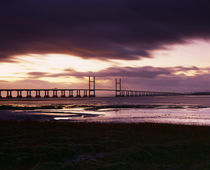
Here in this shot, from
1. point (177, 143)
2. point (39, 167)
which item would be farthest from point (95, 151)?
point (177, 143)

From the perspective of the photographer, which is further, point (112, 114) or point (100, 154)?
point (112, 114)

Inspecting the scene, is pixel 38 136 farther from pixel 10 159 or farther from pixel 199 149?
pixel 199 149

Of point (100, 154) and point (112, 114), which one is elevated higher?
point (100, 154)

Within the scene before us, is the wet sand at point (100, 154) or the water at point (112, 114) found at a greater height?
the wet sand at point (100, 154)

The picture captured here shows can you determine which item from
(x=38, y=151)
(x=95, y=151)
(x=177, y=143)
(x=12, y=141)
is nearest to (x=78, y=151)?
(x=95, y=151)

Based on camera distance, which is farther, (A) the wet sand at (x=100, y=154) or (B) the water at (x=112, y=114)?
(B) the water at (x=112, y=114)

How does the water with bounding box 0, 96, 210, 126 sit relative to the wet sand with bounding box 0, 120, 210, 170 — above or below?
below

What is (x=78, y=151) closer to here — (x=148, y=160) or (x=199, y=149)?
(x=148, y=160)

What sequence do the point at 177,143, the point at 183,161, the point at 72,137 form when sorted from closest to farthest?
1. the point at 183,161
2. the point at 177,143
3. the point at 72,137

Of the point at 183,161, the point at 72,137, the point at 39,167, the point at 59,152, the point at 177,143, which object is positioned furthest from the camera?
the point at 72,137

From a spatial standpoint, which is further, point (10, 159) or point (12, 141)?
point (12, 141)

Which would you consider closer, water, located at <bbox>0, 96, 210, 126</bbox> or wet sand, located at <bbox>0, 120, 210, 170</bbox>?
wet sand, located at <bbox>0, 120, 210, 170</bbox>

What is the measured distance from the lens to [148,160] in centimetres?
1126

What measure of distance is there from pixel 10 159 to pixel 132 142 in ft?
22.3
